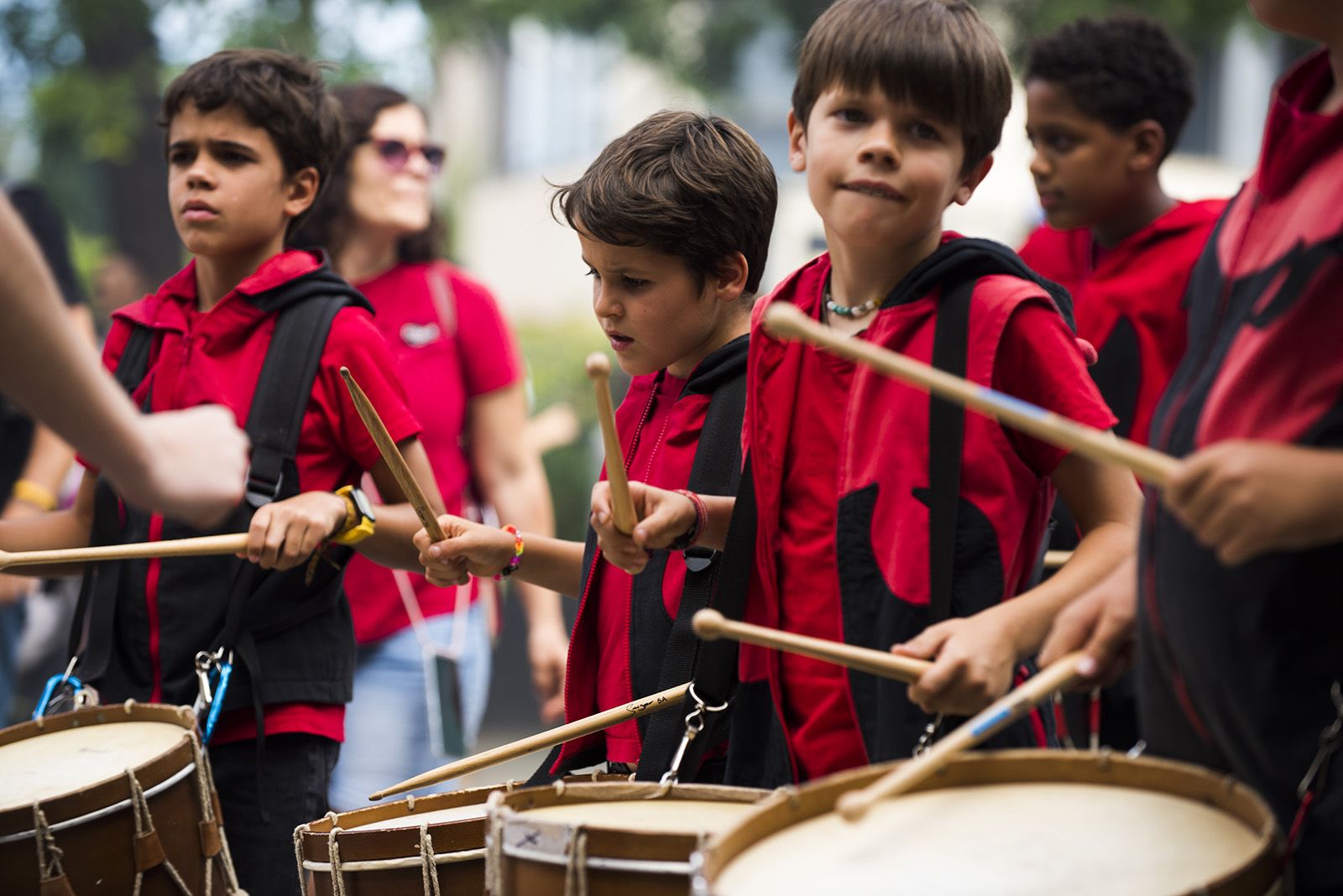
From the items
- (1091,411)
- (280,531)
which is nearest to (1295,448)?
(1091,411)

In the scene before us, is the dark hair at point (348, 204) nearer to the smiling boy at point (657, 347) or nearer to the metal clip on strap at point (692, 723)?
the smiling boy at point (657, 347)

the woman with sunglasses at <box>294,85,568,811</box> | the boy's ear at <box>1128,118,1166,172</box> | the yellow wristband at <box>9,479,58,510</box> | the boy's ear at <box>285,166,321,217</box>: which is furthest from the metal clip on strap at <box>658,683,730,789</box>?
the yellow wristband at <box>9,479,58,510</box>

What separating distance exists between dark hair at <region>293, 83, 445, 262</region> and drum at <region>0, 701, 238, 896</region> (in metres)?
2.19

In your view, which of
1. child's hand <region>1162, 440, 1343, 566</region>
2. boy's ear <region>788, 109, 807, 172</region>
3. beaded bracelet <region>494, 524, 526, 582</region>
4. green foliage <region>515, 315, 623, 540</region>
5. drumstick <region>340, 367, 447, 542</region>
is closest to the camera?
child's hand <region>1162, 440, 1343, 566</region>

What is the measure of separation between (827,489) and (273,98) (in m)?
1.71

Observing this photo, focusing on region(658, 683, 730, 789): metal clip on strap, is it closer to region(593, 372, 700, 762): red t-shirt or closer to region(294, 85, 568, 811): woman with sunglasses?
region(593, 372, 700, 762): red t-shirt

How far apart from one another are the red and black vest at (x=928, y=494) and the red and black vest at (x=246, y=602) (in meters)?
1.17

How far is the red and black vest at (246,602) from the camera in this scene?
10.3ft

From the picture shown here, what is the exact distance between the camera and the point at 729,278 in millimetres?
2926

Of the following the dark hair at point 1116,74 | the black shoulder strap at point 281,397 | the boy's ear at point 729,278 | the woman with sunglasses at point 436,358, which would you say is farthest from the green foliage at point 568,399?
the boy's ear at point 729,278

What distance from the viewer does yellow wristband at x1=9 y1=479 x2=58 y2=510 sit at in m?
5.03

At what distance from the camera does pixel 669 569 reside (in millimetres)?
2770

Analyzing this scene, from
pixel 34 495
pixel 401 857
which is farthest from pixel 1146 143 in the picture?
pixel 34 495

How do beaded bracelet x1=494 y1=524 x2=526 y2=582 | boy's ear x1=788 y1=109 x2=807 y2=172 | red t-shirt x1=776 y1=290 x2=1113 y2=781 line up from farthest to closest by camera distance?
beaded bracelet x1=494 y1=524 x2=526 y2=582, boy's ear x1=788 y1=109 x2=807 y2=172, red t-shirt x1=776 y1=290 x2=1113 y2=781
